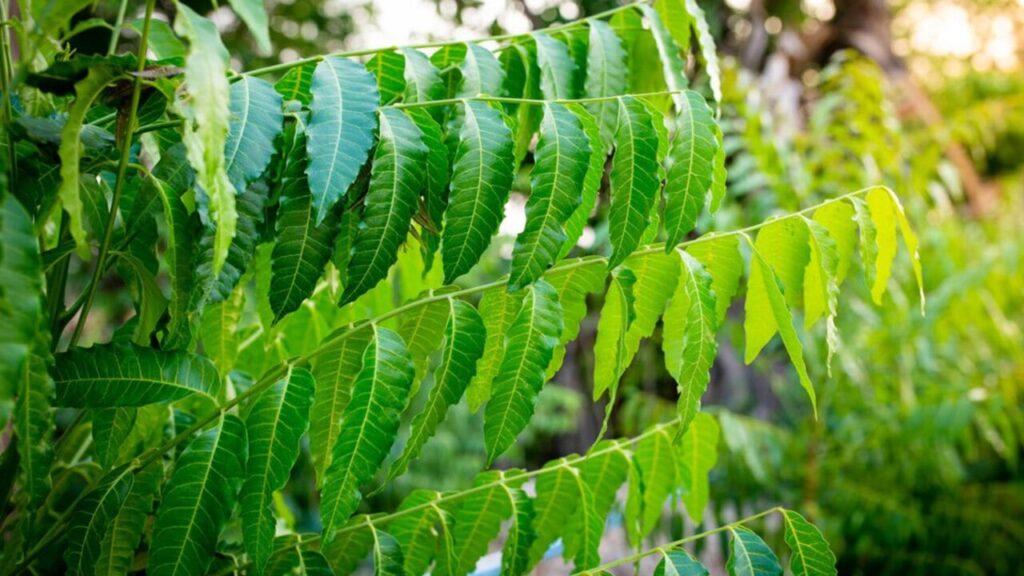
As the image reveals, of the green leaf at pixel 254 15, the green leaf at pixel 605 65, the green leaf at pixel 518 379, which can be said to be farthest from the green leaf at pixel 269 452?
the green leaf at pixel 605 65

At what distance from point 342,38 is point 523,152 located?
300cm

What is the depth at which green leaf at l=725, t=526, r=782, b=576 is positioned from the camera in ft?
2.03

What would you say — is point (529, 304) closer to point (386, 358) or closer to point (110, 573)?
point (386, 358)

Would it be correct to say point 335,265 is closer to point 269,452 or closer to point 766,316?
A: point 269,452

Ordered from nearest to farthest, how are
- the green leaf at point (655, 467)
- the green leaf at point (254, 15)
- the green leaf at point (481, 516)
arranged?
the green leaf at point (254, 15) → the green leaf at point (481, 516) → the green leaf at point (655, 467)

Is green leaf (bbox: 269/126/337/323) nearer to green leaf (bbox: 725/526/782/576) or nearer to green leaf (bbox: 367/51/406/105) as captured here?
green leaf (bbox: 367/51/406/105)

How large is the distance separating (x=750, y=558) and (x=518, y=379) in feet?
0.74

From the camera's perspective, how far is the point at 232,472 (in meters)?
0.55

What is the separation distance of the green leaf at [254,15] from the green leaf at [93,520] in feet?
1.05

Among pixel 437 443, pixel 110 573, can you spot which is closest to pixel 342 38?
pixel 437 443

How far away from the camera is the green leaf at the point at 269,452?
54cm

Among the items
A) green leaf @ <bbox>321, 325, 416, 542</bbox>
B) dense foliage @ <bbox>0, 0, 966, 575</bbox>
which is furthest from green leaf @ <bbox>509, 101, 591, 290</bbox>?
green leaf @ <bbox>321, 325, 416, 542</bbox>

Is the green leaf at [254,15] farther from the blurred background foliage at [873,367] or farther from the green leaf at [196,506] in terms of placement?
the blurred background foliage at [873,367]

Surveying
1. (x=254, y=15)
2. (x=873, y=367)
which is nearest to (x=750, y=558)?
(x=254, y=15)
